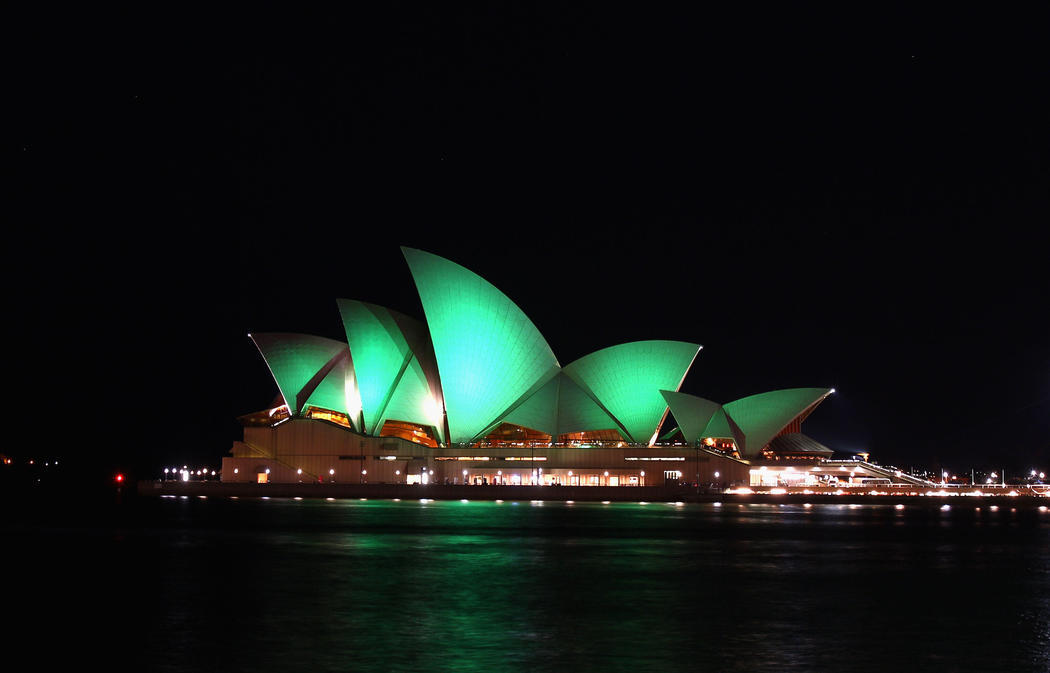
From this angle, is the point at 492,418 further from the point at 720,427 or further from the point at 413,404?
the point at 720,427

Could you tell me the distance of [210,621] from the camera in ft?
54.8

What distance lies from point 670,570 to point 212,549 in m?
12.3

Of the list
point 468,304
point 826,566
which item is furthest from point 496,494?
point 826,566

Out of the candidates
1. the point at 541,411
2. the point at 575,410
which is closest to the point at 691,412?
the point at 575,410

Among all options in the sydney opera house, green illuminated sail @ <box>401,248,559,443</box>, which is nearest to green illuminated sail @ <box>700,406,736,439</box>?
the sydney opera house

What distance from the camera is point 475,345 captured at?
66.5m

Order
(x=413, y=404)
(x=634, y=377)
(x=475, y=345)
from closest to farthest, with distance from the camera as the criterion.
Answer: (x=475, y=345) → (x=634, y=377) → (x=413, y=404)

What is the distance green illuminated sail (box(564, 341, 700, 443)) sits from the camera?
7088 centimetres

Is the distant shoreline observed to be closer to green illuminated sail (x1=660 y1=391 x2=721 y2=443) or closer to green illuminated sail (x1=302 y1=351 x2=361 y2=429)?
green illuminated sail (x1=660 y1=391 x2=721 y2=443)

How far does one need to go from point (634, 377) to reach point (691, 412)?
4.63 m

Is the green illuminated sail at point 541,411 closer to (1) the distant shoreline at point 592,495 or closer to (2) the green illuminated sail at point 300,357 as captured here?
(1) the distant shoreline at point 592,495

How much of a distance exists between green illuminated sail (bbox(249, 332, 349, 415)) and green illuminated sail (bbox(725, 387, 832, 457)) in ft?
86.2

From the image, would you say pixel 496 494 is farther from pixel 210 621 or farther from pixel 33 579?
pixel 210 621

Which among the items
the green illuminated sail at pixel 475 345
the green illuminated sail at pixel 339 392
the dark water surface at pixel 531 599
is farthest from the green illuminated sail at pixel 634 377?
the dark water surface at pixel 531 599
